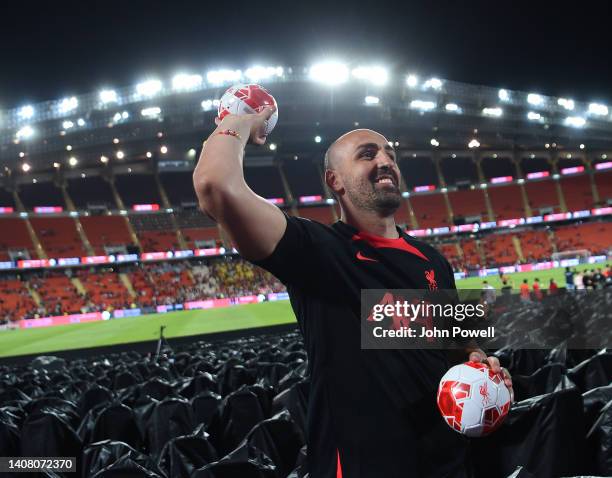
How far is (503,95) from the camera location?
47.7 metres

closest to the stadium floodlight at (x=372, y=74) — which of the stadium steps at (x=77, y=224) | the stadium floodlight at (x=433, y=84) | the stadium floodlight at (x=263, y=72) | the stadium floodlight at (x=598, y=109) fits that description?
the stadium floodlight at (x=433, y=84)

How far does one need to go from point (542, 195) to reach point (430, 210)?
1709cm

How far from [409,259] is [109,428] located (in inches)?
155

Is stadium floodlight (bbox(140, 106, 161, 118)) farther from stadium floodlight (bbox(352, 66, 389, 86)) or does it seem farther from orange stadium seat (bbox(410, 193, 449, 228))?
orange stadium seat (bbox(410, 193, 449, 228))

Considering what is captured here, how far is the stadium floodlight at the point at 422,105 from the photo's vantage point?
149 feet

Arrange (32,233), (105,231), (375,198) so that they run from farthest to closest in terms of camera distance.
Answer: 1. (105,231)
2. (32,233)
3. (375,198)

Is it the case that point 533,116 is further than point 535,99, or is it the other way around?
point 533,116

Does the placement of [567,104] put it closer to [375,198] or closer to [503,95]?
[503,95]

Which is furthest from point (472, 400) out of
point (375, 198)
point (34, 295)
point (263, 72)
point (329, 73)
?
point (34, 295)

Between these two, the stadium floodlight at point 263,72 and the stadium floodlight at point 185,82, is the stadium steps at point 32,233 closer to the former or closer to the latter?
the stadium floodlight at point 185,82

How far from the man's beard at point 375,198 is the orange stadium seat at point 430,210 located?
204 feet

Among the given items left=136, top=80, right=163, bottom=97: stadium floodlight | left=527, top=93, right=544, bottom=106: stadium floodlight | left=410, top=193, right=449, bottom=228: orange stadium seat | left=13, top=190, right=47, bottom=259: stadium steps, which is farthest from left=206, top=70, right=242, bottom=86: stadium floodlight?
left=410, top=193, right=449, bottom=228: orange stadium seat

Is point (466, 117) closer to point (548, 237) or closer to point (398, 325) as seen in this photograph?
point (548, 237)

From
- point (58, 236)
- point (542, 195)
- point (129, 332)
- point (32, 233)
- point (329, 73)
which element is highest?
point (542, 195)
